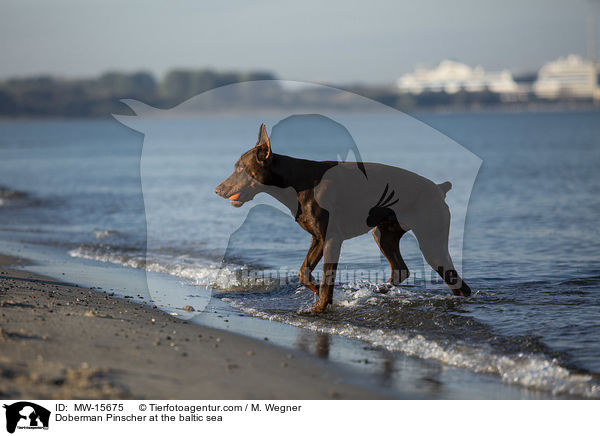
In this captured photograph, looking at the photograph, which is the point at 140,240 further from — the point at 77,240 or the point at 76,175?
the point at 76,175

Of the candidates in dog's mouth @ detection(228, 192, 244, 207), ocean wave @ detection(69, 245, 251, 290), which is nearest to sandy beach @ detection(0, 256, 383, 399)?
dog's mouth @ detection(228, 192, 244, 207)

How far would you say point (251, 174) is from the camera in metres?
8.45

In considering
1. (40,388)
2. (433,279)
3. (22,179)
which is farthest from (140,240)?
(22,179)

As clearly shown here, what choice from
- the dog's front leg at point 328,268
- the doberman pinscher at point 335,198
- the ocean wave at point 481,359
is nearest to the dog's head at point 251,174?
the doberman pinscher at point 335,198

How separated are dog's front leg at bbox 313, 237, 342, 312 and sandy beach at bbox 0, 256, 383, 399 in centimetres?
159

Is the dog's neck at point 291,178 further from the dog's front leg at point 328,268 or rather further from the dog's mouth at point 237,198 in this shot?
the dog's front leg at point 328,268

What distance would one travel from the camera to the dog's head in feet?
27.2

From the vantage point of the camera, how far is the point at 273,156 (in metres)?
8.44

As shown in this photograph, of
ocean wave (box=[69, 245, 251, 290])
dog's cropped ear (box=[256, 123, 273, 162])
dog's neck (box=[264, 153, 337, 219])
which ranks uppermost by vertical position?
dog's cropped ear (box=[256, 123, 273, 162])

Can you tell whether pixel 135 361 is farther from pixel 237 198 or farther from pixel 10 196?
pixel 10 196

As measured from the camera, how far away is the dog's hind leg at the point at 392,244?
9102 millimetres

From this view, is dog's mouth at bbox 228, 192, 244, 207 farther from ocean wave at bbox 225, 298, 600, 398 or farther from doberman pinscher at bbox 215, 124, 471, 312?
ocean wave at bbox 225, 298, 600, 398
